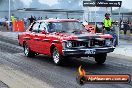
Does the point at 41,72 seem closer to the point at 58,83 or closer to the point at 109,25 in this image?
the point at 58,83

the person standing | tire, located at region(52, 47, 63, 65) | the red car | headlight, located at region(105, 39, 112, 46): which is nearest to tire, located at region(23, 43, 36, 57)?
the red car

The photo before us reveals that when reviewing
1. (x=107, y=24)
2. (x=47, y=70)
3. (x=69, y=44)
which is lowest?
(x=47, y=70)

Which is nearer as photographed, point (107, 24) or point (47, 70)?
point (47, 70)

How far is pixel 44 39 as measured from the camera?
1280cm

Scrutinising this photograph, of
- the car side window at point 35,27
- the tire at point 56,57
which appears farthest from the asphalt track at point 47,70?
the car side window at point 35,27

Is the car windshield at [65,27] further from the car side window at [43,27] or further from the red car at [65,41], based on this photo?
the car side window at [43,27]

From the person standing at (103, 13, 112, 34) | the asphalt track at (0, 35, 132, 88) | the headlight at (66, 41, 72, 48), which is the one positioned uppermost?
the person standing at (103, 13, 112, 34)

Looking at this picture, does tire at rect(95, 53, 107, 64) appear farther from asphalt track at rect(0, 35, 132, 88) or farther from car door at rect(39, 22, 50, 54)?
car door at rect(39, 22, 50, 54)

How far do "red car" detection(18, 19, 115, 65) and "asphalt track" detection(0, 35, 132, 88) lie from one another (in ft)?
1.38

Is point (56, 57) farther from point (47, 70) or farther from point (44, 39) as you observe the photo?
point (47, 70)

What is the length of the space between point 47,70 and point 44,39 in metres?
2.05

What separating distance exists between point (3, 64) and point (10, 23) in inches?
1014

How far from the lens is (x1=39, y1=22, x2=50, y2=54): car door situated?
12.7m

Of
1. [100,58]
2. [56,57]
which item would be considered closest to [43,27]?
[56,57]
